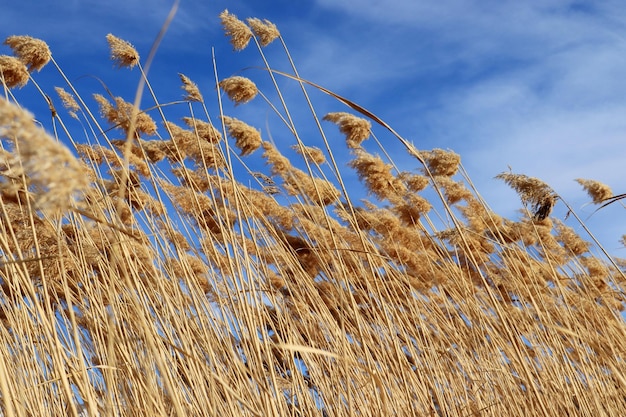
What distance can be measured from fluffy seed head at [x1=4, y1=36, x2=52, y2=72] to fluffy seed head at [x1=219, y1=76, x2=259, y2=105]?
86 centimetres

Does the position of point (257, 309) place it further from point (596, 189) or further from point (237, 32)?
point (596, 189)

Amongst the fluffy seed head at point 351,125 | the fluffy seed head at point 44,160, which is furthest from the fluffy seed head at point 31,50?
the fluffy seed head at point 44,160

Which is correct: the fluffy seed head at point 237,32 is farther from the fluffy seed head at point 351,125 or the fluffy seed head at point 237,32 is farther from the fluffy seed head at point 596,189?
the fluffy seed head at point 596,189

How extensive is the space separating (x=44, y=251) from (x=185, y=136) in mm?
1542

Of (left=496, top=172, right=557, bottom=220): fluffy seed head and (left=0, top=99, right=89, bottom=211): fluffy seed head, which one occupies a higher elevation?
(left=496, top=172, right=557, bottom=220): fluffy seed head

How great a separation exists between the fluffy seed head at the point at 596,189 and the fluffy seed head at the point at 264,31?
2080 mm

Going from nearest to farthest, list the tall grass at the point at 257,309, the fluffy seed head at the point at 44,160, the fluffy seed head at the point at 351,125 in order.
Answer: the fluffy seed head at the point at 44,160 → the tall grass at the point at 257,309 → the fluffy seed head at the point at 351,125

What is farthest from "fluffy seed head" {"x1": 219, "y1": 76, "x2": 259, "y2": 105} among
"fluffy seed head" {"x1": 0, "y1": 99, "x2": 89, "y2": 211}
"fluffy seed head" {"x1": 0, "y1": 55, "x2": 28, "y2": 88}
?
"fluffy seed head" {"x1": 0, "y1": 99, "x2": 89, "y2": 211}

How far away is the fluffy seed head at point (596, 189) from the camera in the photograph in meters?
3.45

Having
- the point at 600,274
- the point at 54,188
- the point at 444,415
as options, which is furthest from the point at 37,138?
the point at 600,274

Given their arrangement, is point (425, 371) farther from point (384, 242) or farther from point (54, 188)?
point (54, 188)

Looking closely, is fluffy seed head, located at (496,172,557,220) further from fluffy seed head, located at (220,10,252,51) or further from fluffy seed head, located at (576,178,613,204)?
fluffy seed head, located at (220,10,252,51)

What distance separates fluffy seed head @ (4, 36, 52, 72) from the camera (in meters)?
2.86

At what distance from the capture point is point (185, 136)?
3.41m
